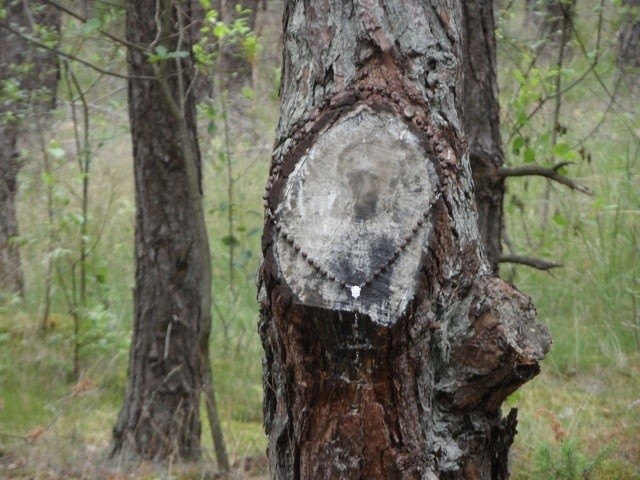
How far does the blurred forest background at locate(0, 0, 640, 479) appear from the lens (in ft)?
16.6

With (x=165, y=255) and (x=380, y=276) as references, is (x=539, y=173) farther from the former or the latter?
(x=380, y=276)

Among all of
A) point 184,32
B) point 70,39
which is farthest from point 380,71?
point 70,39

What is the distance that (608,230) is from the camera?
6.98 meters

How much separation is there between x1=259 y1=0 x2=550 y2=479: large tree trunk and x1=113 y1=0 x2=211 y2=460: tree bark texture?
7.64ft

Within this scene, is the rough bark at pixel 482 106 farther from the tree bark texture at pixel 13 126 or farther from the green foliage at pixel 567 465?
the tree bark texture at pixel 13 126

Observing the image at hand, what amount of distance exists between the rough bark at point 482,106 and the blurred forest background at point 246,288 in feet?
1.03

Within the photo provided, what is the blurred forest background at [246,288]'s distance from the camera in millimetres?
5062

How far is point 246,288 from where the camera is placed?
7.66 meters

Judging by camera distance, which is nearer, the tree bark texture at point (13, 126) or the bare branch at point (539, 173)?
the bare branch at point (539, 173)

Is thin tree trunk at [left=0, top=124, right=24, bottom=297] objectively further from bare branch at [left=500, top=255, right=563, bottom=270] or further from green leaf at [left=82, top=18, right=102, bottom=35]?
bare branch at [left=500, top=255, right=563, bottom=270]

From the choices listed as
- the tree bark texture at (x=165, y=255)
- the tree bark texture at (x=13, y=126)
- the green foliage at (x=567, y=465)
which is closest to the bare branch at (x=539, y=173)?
the green foliage at (x=567, y=465)

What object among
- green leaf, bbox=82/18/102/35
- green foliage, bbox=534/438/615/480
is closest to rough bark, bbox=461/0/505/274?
green foliage, bbox=534/438/615/480

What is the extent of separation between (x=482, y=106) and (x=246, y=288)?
3550 millimetres

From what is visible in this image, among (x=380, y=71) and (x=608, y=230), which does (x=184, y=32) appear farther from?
(x=608, y=230)
